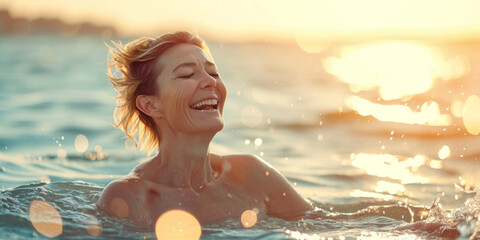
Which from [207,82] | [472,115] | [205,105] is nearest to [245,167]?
[205,105]

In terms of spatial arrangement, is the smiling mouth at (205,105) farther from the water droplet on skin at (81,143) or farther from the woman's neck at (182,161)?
the water droplet on skin at (81,143)

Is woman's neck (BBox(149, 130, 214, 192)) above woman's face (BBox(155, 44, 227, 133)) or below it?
below

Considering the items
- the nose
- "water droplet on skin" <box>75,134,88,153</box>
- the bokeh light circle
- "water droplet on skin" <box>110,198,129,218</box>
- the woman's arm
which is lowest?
"water droplet on skin" <box>110,198,129,218</box>

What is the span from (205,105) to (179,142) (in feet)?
1.13

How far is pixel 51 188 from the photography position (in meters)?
5.94

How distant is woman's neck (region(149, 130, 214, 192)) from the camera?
15.3ft

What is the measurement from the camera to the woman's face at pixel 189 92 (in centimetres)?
450

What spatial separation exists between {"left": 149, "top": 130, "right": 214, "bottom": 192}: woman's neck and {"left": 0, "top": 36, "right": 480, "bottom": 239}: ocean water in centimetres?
40

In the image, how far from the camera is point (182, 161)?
15.4ft

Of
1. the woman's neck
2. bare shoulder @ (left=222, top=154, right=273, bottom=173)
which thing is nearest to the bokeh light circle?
bare shoulder @ (left=222, top=154, right=273, bottom=173)

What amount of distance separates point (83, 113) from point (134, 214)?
900cm

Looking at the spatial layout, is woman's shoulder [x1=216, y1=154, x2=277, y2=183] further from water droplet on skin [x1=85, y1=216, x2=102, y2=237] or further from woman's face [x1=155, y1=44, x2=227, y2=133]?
water droplet on skin [x1=85, y1=216, x2=102, y2=237]

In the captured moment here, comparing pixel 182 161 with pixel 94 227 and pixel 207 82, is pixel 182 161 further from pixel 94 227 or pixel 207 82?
pixel 94 227

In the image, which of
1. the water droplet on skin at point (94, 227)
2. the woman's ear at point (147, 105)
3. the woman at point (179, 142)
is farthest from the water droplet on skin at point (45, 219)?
the woman's ear at point (147, 105)
